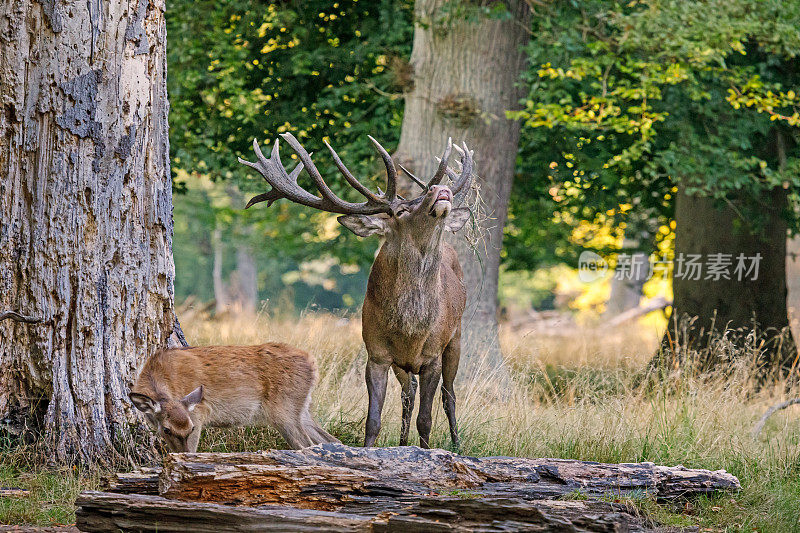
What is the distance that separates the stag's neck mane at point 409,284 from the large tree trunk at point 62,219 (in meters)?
1.86

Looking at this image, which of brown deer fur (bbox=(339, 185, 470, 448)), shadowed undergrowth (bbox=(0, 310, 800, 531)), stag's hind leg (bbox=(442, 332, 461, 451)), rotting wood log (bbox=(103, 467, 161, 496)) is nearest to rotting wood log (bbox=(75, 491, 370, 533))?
rotting wood log (bbox=(103, 467, 161, 496))

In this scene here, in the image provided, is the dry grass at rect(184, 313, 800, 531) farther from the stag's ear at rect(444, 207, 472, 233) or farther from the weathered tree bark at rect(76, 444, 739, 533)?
the stag's ear at rect(444, 207, 472, 233)

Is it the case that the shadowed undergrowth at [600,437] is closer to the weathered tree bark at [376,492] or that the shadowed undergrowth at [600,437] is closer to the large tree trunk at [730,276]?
the weathered tree bark at [376,492]

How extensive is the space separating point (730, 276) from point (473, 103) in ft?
15.2

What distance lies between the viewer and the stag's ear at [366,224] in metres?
6.37

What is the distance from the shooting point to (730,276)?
13141 millimetres

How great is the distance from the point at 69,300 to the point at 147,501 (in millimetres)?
2190

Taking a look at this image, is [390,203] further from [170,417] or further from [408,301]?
[170,417]

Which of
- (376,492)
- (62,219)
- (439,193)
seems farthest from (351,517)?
(62,219)

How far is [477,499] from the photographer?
435 cm

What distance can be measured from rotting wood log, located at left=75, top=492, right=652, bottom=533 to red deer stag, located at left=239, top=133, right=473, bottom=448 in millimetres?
1943

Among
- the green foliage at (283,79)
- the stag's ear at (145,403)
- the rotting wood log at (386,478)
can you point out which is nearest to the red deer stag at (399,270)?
the rotting wood log at (386,478)

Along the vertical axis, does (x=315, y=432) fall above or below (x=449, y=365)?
below

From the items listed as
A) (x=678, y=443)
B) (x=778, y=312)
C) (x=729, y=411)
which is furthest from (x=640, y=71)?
(x=678, y=443)
